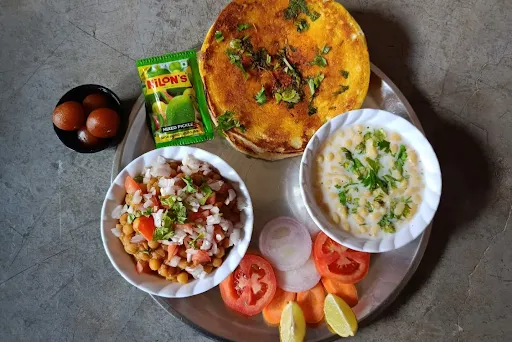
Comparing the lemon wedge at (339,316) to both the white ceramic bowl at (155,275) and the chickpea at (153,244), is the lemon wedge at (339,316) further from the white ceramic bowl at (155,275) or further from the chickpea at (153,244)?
the chickpea at (153,244)

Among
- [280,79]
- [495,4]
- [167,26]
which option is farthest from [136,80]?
[495,4]

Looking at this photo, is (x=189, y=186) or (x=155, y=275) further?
(x=155, y=275)

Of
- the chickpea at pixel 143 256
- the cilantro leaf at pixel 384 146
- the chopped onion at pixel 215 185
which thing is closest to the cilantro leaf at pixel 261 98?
the chopped onion at pixel 215 185

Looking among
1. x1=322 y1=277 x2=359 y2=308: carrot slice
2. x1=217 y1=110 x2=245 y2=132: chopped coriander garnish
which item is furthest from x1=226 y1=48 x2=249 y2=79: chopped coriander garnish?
x1=322 y1=277 x2=359 y2=308: carrot slice

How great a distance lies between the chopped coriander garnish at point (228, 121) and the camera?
234 cm

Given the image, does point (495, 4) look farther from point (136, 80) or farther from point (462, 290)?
point (136, 80)

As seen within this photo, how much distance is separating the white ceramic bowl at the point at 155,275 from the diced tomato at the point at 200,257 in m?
0.11

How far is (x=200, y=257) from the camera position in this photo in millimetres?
2207

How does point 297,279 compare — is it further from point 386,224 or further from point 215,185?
point 215,185

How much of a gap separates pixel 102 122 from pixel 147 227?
1.91 ft

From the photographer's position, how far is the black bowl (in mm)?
2471

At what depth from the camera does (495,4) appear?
2.81m

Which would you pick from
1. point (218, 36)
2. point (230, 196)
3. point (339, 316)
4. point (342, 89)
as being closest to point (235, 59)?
point (218, 36)

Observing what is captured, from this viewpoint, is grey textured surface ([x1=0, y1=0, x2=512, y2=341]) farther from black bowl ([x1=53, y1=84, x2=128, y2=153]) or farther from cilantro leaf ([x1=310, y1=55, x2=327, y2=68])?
cilantro leaf ([x1=310, y1=55, x2=327, y2=68])
